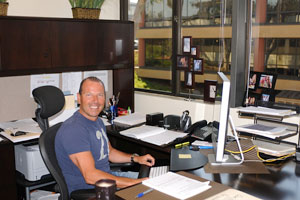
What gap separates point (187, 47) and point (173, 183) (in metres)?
1.95

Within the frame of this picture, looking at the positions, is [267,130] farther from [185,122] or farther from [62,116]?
[62,116]

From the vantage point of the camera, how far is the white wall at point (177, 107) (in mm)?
2936

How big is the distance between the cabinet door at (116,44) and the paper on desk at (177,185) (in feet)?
5.95

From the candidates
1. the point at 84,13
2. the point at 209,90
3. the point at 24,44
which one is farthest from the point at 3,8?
the point at 209,90

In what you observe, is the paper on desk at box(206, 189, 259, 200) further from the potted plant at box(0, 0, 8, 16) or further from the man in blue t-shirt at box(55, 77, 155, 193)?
the potted plant at box(0, 0, 8, 16)

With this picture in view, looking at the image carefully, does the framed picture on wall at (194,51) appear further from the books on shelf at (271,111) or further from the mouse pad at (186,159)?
the mouse pad at (186,159)

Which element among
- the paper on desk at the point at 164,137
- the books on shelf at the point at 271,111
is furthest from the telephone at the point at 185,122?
the books on shelf at the point at 271,111

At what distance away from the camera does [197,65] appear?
3266mm

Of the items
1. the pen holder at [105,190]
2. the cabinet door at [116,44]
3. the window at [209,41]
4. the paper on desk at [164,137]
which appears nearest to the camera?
the pen holder at [105,190]

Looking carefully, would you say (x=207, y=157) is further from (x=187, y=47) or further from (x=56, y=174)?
(x=187, y=47)

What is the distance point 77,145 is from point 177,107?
64.5 inches

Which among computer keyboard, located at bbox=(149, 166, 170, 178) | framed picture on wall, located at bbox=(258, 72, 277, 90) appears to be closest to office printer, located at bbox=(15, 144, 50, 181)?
computer keyboard, located at bbox=(149, 166, 170, 178)

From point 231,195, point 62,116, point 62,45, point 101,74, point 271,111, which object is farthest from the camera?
point 101,74

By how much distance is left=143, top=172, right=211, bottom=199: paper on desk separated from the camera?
4.98ft
